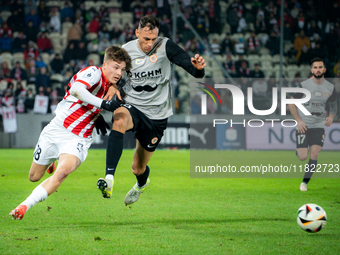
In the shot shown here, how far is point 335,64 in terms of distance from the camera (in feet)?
55.5

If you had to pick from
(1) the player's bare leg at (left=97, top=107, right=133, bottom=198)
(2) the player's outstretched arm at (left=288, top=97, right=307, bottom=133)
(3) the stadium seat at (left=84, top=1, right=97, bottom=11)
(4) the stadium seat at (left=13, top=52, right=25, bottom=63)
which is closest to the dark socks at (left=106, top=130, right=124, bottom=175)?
(1) the player's bare leg at (left=97, top=107, right=133, bottom=198)

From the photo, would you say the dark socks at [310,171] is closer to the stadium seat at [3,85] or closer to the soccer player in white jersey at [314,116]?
the soccer player in white jersey at [314,116]

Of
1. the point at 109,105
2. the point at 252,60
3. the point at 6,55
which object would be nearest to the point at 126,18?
the point at 6,55

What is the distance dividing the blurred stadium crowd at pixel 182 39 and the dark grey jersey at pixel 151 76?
33.8ft

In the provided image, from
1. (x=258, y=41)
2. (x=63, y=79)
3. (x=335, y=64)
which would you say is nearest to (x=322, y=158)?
(x=335, y=64)

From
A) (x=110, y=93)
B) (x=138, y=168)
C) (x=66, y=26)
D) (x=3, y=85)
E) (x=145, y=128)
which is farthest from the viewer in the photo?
(x=66, y=26)

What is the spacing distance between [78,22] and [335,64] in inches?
425

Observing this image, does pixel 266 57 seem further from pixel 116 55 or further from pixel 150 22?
pixel 116 55

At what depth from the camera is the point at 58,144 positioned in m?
4.99

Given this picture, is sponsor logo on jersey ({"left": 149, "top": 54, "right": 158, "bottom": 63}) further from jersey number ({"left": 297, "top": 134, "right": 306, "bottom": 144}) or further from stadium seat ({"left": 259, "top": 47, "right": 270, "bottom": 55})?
stadium seat ({"left": 259, "top": 47, "right": 270, "bottom": 55})

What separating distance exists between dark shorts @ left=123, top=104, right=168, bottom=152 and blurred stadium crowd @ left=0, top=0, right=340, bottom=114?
10.3 metres

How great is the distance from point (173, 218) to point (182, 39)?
41.5ft

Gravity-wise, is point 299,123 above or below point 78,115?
below

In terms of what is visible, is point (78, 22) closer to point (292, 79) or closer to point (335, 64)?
point (292, 79)
